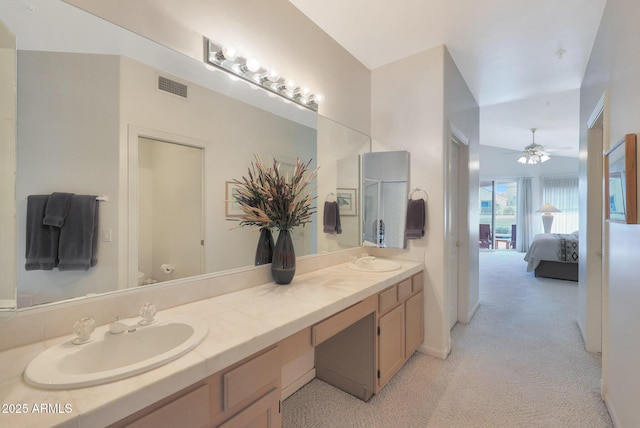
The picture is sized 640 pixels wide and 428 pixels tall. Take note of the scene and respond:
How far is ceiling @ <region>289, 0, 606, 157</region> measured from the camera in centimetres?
197

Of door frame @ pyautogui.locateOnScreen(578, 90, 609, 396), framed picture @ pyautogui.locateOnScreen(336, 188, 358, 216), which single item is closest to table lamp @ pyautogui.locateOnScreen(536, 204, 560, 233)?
door frame @ pyautogui.locateOnScreen(578, 90, 609, 396)

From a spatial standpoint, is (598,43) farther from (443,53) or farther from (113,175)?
(113,175)

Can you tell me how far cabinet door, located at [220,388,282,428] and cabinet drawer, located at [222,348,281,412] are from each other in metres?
0.03

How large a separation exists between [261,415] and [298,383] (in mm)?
1112

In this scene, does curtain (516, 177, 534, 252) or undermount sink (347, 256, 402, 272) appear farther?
curtain (516, 177, 534, 252)

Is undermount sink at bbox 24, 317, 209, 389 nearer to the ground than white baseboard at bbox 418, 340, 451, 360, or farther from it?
farther from it

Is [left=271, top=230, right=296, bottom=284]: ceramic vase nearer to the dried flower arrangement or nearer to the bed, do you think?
the dried flower arrangement

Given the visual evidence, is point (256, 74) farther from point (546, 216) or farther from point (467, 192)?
point (546, 216)

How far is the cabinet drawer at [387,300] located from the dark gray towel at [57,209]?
66.0 inches

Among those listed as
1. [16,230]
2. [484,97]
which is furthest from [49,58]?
[484,97]

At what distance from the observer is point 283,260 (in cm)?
169

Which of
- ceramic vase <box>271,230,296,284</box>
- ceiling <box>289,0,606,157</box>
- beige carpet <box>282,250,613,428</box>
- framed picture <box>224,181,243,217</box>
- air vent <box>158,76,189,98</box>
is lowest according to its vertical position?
beige carpet <box>282,250,613,428</box>

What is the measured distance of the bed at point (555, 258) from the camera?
4.95 m

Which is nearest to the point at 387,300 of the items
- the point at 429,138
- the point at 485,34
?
the point at 429,138
